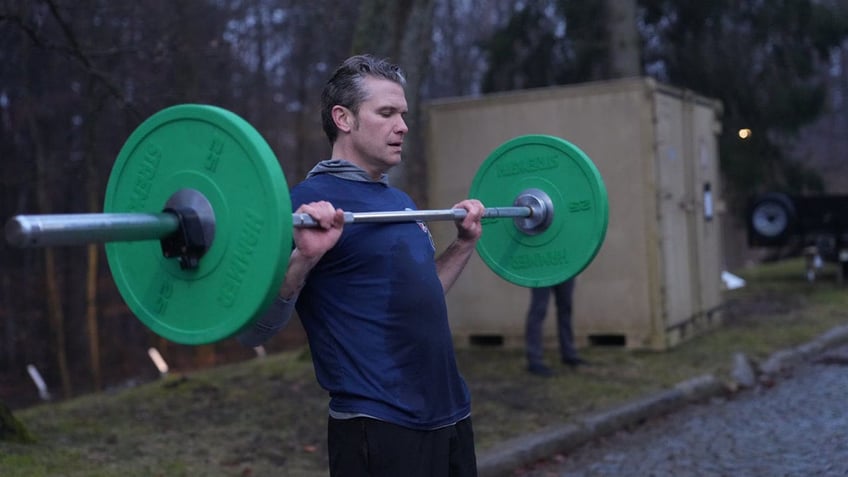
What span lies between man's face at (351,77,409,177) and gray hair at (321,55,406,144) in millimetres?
23

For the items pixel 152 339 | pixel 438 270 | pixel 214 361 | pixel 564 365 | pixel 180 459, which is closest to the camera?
pixel 438 270

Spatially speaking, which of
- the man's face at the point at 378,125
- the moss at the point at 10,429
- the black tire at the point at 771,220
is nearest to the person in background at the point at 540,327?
the moss at the point at 10,429

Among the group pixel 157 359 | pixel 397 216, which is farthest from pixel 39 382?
pixel 397 216

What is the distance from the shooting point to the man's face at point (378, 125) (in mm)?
2842

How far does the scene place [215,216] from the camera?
2.39 m

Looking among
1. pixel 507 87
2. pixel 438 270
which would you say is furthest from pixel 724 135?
pixel 438 270

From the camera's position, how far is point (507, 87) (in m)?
18.0

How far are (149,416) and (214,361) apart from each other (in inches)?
422

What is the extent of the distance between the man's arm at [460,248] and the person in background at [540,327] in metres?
5.51

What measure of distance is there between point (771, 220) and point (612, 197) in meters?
7.24

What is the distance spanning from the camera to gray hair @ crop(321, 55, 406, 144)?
286 centimetres

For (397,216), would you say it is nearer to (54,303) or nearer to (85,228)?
(85,228)

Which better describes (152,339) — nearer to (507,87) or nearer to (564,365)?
(507,87)

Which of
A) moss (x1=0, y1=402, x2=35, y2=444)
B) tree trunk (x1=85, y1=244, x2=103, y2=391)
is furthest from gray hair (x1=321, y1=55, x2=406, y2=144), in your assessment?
tree trunk (x1=85, y1=244, x2=103, y2=391)
